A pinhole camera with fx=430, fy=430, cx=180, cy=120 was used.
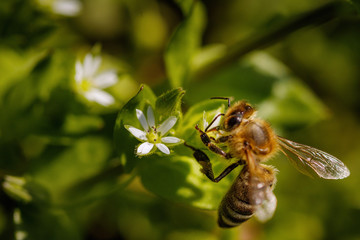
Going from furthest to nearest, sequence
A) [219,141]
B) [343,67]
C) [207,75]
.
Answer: [343,67], [207,75], [219,141]

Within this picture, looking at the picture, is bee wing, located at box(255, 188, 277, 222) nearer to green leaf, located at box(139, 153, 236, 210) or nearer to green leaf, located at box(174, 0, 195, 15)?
green leaf, located at box(139, 153, 236, 210)

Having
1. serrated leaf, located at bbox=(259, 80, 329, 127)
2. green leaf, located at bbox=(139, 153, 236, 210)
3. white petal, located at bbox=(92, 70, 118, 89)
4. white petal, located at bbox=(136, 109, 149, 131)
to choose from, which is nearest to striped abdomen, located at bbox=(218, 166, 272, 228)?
green leaf, located at bbox=(139, 153, 236, 210)

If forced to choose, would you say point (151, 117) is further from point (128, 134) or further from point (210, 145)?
point (210, 145)

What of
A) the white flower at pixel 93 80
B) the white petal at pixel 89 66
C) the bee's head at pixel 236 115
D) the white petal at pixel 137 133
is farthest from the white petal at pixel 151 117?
the white petal at pixel 89 66

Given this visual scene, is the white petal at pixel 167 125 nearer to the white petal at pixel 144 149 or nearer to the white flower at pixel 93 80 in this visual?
the white petal at pixel 144 149

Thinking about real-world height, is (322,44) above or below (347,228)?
above

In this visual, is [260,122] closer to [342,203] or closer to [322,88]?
[342,203]

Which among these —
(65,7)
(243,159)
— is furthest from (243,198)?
(65,7)

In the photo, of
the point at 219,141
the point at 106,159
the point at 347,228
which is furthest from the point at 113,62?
the point at 347,228
